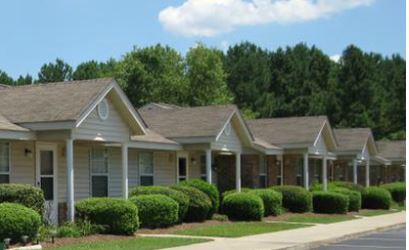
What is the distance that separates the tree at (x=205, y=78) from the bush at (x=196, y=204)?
4389 cm

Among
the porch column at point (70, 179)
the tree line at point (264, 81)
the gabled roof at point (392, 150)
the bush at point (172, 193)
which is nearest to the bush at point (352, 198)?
the bush at point (172, 193)

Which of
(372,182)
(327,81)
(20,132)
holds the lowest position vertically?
(372,182)

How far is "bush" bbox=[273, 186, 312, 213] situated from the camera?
34125 mm

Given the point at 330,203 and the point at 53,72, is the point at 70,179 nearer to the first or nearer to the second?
the point at 330,203

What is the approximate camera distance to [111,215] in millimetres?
21453

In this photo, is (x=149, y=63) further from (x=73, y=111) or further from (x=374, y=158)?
(x=73, y=111)

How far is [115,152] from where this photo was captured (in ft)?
90.1

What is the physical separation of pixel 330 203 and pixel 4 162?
1720 centimetres

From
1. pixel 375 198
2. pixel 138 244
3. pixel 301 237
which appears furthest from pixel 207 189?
pixel 375 198

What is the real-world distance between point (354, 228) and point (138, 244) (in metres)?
9.94

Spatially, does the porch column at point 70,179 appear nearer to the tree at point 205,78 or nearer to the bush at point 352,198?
the bush at point 352,198

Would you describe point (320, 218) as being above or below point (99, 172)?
below

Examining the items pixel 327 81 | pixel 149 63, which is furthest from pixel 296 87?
pixel 149 63

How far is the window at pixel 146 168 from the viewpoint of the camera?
29719 millimetres
